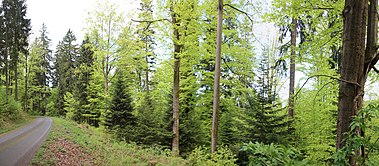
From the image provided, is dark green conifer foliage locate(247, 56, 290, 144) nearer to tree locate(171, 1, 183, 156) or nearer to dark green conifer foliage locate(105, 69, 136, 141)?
tree locate(171, 1, 183, 156)

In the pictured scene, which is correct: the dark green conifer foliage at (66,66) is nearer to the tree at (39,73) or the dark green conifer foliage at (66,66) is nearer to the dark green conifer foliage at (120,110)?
the tree at (39,73)

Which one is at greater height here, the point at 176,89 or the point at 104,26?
the point at 104,26

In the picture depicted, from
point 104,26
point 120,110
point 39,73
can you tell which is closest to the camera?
point 120,110

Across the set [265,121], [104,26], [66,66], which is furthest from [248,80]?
[66,66]

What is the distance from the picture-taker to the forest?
2.01 meters

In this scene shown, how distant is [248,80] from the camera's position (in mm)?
14922

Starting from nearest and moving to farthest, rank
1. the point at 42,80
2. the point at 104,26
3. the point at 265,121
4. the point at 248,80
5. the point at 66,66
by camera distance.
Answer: the point at 265,121, the point at 248,80, the point at 104,26, the point at 66,66, the point at 42,80

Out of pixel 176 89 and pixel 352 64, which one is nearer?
pixel 352 64

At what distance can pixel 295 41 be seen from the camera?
520 inches

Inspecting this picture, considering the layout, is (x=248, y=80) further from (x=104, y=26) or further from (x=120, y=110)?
(x=104, y=26)

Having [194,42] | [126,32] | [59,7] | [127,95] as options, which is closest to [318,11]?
[194,42]

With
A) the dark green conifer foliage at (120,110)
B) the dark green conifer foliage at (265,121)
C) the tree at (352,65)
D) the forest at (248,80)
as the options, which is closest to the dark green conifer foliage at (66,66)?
the forest at (248,80)

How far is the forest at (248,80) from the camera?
6.59 feet

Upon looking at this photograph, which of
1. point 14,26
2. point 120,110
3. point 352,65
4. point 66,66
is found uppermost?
point 14,26
